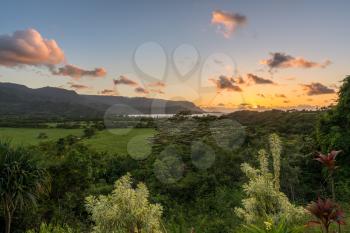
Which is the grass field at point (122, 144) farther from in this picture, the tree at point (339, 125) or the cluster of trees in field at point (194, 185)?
the tree at point (339, 125)

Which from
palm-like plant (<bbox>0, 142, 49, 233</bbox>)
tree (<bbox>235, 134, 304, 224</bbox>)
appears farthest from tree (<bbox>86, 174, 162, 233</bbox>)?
palm-like plant (<bbox>0, 142, 49, 233</bbox>)

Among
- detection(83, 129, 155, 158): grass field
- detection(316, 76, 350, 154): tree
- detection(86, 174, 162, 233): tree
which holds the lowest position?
detection(83, 129, 155, 158): grass field

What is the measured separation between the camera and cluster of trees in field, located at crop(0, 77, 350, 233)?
378 inches

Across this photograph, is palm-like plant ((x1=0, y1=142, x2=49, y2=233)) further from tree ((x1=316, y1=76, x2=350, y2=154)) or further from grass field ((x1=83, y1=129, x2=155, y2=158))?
grass field ((x1=83, y1=129, x2=155, y2=158))

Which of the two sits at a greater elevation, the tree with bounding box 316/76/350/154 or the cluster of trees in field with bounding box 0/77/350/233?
the tree with bounding box 316/76/350/154

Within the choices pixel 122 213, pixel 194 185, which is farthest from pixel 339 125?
pixel 122 213

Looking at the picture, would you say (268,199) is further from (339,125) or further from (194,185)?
(194,185)

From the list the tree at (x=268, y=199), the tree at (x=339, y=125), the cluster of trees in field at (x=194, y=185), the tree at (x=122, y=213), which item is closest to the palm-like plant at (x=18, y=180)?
the cluster of trees in field at (x=194, y=185)

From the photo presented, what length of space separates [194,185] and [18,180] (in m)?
21.7

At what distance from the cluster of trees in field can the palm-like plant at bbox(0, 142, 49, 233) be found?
0.06 metres

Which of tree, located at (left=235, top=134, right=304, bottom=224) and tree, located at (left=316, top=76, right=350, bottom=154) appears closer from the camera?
tree, located at (left=235, top=134, right=304, bottom=224)

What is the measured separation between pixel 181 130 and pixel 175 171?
28.7m

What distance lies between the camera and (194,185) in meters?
41.8

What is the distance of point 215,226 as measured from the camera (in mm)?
29344
